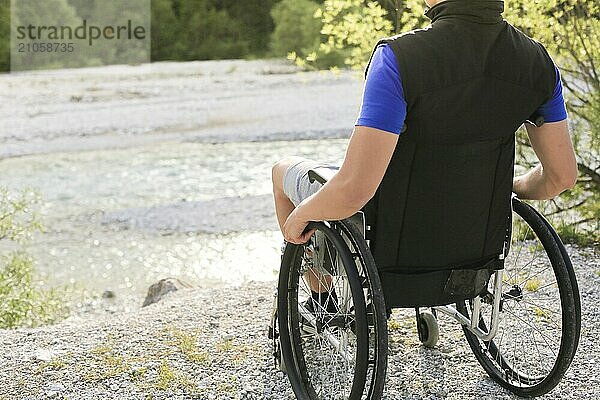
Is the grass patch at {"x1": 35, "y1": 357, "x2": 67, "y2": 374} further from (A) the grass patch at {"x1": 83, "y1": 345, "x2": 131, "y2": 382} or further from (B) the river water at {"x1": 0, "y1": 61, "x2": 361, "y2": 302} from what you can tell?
(B) the river water at {"x1": 0, "y1": 61, "x2": 361, "y2": 302}

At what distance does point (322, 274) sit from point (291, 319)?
0.58ft

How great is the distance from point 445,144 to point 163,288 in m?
3.12

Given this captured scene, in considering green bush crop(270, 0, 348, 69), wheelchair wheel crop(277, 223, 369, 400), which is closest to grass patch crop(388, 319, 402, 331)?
wheelchair wheel crop(277, 223, 369, 400)

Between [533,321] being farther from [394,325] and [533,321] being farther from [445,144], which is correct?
[445,144]

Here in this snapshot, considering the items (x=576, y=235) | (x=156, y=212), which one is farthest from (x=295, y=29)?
(x=576, y=235)

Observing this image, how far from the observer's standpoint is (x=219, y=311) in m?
3.71

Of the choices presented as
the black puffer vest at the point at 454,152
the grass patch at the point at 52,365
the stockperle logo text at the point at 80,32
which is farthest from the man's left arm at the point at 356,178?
the stockperle logo text at the point at 80,32

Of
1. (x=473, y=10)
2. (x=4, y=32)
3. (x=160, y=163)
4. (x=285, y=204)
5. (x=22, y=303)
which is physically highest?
(x=473, y=10)

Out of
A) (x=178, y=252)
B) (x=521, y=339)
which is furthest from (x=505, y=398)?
(x=178, y=252)

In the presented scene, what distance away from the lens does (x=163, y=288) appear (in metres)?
5.03

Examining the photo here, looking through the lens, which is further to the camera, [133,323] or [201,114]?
[201,114]

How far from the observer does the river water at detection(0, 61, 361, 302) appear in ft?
23.1

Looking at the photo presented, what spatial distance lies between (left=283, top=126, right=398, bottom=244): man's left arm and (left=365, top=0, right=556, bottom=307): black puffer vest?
0.38 ft

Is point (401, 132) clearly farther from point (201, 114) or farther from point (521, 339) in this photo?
point (201, 114)
